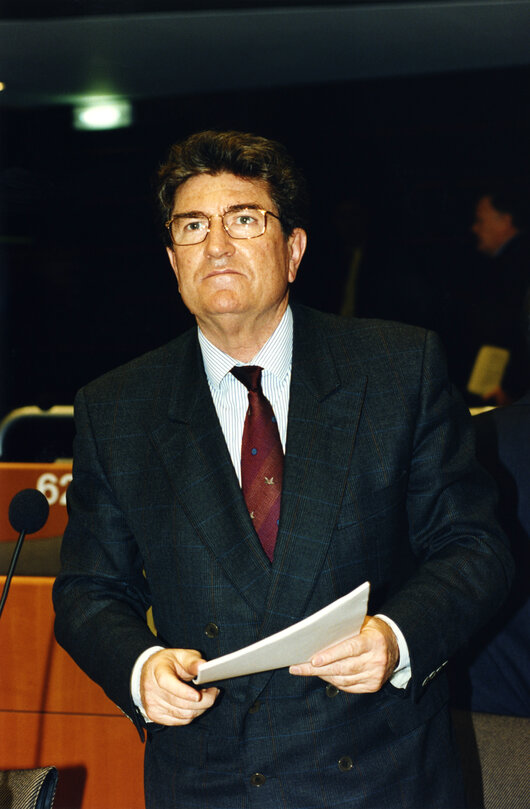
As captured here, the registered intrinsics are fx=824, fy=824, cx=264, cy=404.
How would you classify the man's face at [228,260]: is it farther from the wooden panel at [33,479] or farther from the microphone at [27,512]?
the wooden panel at [33,479]

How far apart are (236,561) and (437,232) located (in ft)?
9.68

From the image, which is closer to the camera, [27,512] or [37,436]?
[27,512]

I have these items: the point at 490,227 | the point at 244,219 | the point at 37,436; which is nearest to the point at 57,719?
the point at 244,219

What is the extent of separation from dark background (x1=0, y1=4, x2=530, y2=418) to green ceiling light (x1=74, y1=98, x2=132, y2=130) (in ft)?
0.15

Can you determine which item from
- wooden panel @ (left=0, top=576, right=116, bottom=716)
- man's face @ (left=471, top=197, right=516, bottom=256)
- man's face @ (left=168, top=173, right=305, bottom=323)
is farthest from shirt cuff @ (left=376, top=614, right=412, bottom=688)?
man's face @ (left=471, top=197, right=516, bottom=256)

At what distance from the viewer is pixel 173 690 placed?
1101mm

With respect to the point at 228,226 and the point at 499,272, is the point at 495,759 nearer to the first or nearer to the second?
the point at 228,226

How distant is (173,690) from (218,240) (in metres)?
0.73

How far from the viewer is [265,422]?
4.56 feet

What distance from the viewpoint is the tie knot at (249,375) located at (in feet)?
4.68

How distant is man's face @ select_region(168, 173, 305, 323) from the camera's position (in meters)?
1.40

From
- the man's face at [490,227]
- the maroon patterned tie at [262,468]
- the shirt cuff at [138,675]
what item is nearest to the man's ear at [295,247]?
the maroon patterned tie at [262,468]

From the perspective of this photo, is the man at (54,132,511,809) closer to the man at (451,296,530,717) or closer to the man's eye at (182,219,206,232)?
the man's eye at (182,219,206,232)

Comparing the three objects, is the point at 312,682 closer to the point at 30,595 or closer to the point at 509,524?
the point at 509,524
